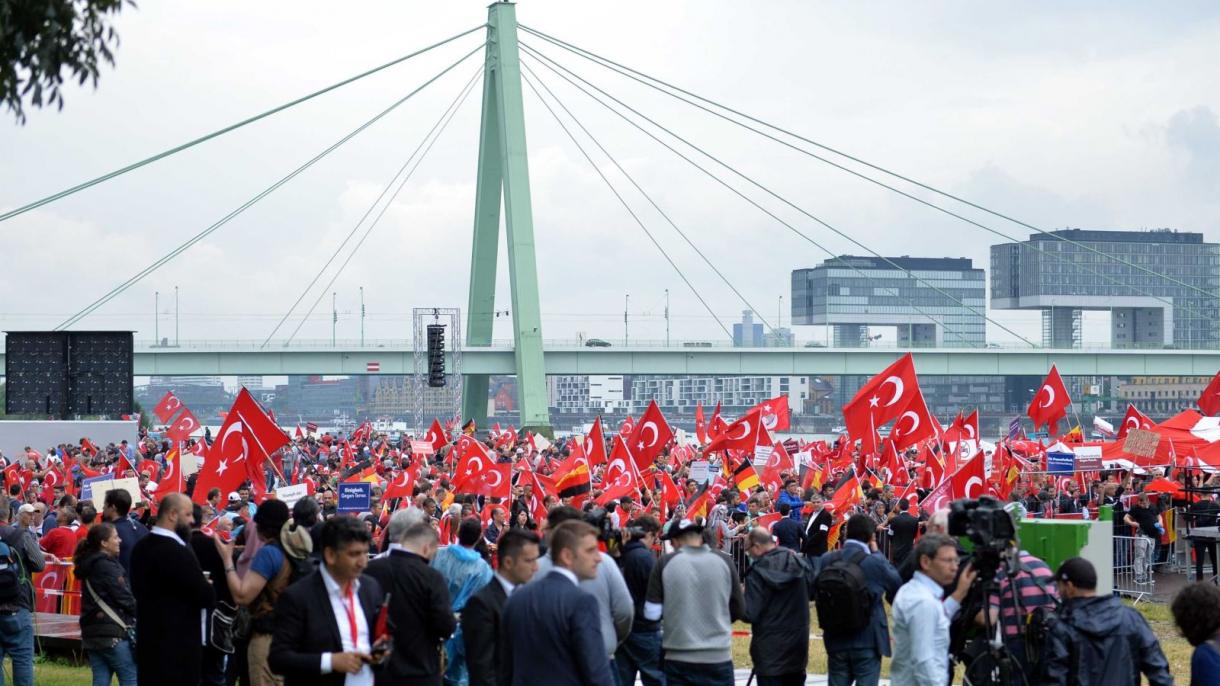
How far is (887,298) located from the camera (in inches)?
6821

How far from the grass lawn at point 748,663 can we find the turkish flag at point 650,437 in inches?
373

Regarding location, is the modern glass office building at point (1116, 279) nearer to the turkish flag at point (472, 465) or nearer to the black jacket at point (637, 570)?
the turkish flag at point (472, 465)

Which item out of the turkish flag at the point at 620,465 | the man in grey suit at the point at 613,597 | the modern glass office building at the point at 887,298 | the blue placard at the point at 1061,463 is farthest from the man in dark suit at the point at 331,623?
the modern glass office building at the point at 887,298

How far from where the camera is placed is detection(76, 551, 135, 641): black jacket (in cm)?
955

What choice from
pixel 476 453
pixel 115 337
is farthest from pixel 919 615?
pixel 115 337

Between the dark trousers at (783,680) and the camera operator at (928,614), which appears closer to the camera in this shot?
the camera operator at (928,614)

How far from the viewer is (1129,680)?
7.31 meters

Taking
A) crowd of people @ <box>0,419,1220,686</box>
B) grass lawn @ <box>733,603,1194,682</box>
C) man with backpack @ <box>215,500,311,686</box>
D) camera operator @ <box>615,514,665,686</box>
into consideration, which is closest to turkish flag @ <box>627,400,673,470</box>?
grass lawn @ <box>733,603,1194,682</box>

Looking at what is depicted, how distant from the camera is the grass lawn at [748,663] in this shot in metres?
12.3

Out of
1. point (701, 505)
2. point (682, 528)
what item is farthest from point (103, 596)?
point (701, 505)

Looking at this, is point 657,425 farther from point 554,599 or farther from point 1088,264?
point 1088,264

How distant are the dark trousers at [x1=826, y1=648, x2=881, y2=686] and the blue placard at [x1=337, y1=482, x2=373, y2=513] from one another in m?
7.85

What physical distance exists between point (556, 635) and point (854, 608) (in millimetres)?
3093

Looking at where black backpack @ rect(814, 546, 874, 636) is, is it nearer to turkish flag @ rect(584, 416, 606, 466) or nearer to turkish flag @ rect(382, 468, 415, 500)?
turkish flag @ rect(382, 468, 415, 500)
